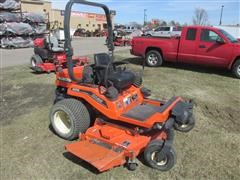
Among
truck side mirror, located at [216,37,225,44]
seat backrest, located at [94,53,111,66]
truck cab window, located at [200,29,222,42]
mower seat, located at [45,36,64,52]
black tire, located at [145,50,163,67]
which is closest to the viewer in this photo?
seat backrest, located at [94,53,111,66]

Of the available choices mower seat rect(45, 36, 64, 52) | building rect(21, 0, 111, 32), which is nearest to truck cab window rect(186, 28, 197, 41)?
mower seat rect(45, 36, 64, 52)

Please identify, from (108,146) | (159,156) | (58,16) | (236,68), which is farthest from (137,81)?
(58,16)

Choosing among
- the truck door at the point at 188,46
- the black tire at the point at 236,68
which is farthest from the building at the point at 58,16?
the black tire at the point at 236,68

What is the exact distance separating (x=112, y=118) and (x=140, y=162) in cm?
77

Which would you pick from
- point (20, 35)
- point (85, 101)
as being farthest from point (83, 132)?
point (20, 35)

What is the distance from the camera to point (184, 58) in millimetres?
10055

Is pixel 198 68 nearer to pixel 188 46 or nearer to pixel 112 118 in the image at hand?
pixel 188 46

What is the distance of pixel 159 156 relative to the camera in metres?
3.59

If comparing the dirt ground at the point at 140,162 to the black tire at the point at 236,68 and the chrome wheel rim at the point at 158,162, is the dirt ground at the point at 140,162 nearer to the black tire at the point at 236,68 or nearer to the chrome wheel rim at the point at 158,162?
the chrome wheel rim at the point at 158,162

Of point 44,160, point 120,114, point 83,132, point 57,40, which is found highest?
point 57,40

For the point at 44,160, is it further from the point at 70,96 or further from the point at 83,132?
the point at 70,96

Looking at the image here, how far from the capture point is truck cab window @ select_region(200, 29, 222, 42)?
939cm

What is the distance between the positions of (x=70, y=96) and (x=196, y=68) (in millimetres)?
7144

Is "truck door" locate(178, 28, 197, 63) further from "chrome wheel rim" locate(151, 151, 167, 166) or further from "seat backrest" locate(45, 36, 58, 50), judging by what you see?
"chrome wheel rim" locate(151, 151, 167, 166)
